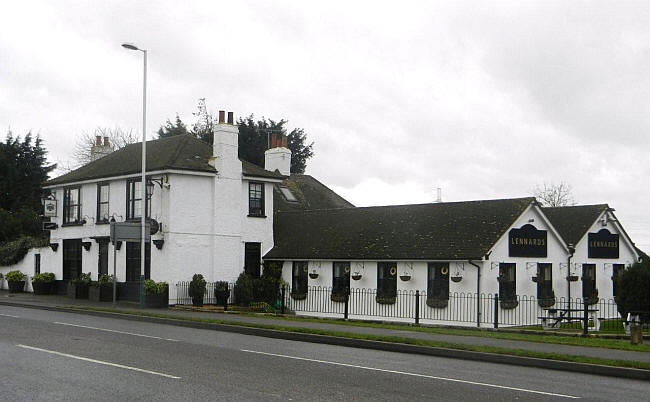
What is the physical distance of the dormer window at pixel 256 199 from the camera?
1396 inches

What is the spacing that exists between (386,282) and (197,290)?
7976 millimetres

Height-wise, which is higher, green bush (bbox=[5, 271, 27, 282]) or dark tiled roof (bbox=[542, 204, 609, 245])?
dark tiled roof (bbox=[542, 204, 609, 245])

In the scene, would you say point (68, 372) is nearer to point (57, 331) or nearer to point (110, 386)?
point (110, 386)

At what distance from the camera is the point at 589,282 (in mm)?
34594

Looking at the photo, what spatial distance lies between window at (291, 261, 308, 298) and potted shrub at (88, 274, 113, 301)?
812 centimetres

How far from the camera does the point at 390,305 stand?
31.6 meters

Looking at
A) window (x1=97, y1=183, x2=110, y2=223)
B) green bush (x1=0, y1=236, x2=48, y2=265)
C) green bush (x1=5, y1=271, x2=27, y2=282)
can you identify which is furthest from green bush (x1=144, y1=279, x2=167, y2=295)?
green bush (x1=5, y1=271, x2=27, y2=282)

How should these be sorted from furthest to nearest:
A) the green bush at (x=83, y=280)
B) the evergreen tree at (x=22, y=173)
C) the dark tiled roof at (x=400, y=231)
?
the evergreen tree at (x=22, y=173) < the green bush at (x=83, y=280) < the dark tiled roof at (x=400, y=231)

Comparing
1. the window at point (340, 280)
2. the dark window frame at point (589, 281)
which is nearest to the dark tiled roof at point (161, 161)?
the window at point (340, 280)

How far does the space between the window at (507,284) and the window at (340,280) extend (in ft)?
22.1

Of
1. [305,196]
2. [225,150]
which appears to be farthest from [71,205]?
[305,196]

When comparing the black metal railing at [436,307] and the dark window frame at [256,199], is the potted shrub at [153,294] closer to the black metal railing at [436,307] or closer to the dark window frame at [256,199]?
the black metal railing at [436,307]

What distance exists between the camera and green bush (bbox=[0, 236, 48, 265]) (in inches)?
1570

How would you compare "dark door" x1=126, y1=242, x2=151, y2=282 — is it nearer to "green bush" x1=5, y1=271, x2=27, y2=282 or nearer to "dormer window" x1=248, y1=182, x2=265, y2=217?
"dormer window" x1=248, y1=182, x2=265, y2=217
